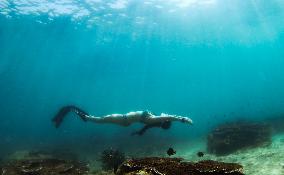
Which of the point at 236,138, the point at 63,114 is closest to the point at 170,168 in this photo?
the point at 63,114

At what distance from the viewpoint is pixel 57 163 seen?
14273 millimetres

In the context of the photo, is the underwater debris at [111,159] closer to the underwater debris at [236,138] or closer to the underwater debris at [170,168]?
the underwater debris at [236,138]

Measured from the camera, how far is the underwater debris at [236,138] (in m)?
21.0

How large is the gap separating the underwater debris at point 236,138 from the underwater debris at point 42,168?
1061cm

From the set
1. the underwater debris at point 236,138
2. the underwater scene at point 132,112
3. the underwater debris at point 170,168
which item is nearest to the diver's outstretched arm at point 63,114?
the underwater scene at point 132,112

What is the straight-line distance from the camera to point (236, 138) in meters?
21.5

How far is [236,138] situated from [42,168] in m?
13.5

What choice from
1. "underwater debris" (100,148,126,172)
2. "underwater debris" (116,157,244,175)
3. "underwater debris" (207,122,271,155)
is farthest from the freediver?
"underwater debris" (207,122,271,155)

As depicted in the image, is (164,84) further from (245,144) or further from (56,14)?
(245,144)

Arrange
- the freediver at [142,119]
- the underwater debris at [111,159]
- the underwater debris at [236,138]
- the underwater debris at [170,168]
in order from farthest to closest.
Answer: the underwater debris at [236,138], the underwater debris at [111,159], the freediver at [142,119], the underwater debris at [170,168]

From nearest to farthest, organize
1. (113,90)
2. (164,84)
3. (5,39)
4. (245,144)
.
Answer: (245,144) → (5,39) → (113,90) → (164,84)

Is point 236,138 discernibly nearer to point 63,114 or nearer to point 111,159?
point 111,159

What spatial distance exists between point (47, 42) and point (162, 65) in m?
67.0

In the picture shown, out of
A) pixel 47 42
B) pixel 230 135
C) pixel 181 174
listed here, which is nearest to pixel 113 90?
pixel 47 42
